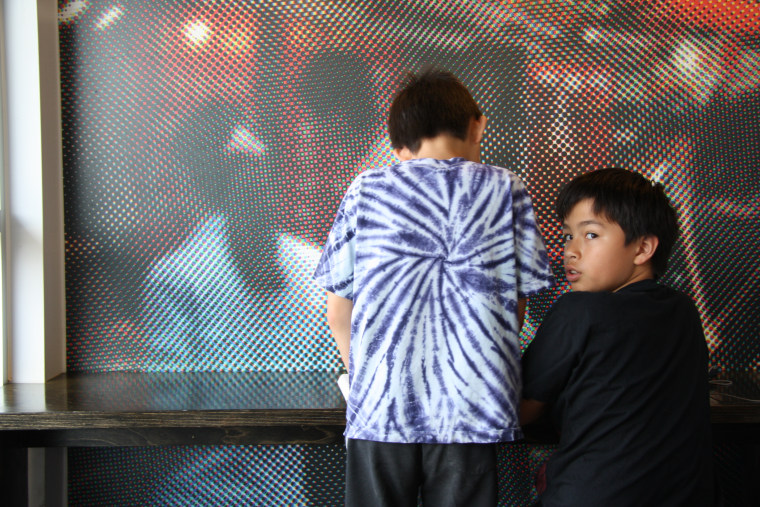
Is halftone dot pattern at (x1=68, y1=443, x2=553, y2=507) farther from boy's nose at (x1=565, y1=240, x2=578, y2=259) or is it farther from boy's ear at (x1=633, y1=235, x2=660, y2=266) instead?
boy's ear at (x1=633, y1=235, x2=660, y2=266)

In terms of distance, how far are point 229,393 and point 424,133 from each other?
0.88 metres

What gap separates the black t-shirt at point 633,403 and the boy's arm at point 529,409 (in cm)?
11

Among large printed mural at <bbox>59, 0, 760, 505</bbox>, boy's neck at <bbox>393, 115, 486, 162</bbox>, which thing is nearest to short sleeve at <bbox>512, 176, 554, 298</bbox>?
boy's neck at <bbox>393, 115, 486, 162</bbox>

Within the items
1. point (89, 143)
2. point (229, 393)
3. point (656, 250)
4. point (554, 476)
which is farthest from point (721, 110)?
point (89, 143)

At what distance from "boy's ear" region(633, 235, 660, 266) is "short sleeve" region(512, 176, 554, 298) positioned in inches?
8.0

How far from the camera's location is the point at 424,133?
115 centimetres

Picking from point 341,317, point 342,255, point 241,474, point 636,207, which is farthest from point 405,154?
point 241,474

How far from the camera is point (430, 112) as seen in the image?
Result: 1144mm

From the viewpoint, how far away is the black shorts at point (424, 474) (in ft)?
3.49

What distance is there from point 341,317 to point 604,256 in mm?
548

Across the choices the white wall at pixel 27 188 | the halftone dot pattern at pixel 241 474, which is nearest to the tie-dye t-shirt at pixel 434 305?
the halftone dot pattern at pixel 241 474

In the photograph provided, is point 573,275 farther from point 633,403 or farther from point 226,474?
point 226,474

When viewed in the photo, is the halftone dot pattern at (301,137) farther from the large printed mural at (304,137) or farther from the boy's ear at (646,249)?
the boy's ear at (646,249)

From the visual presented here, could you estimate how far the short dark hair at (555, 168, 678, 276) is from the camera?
117 centimetres
